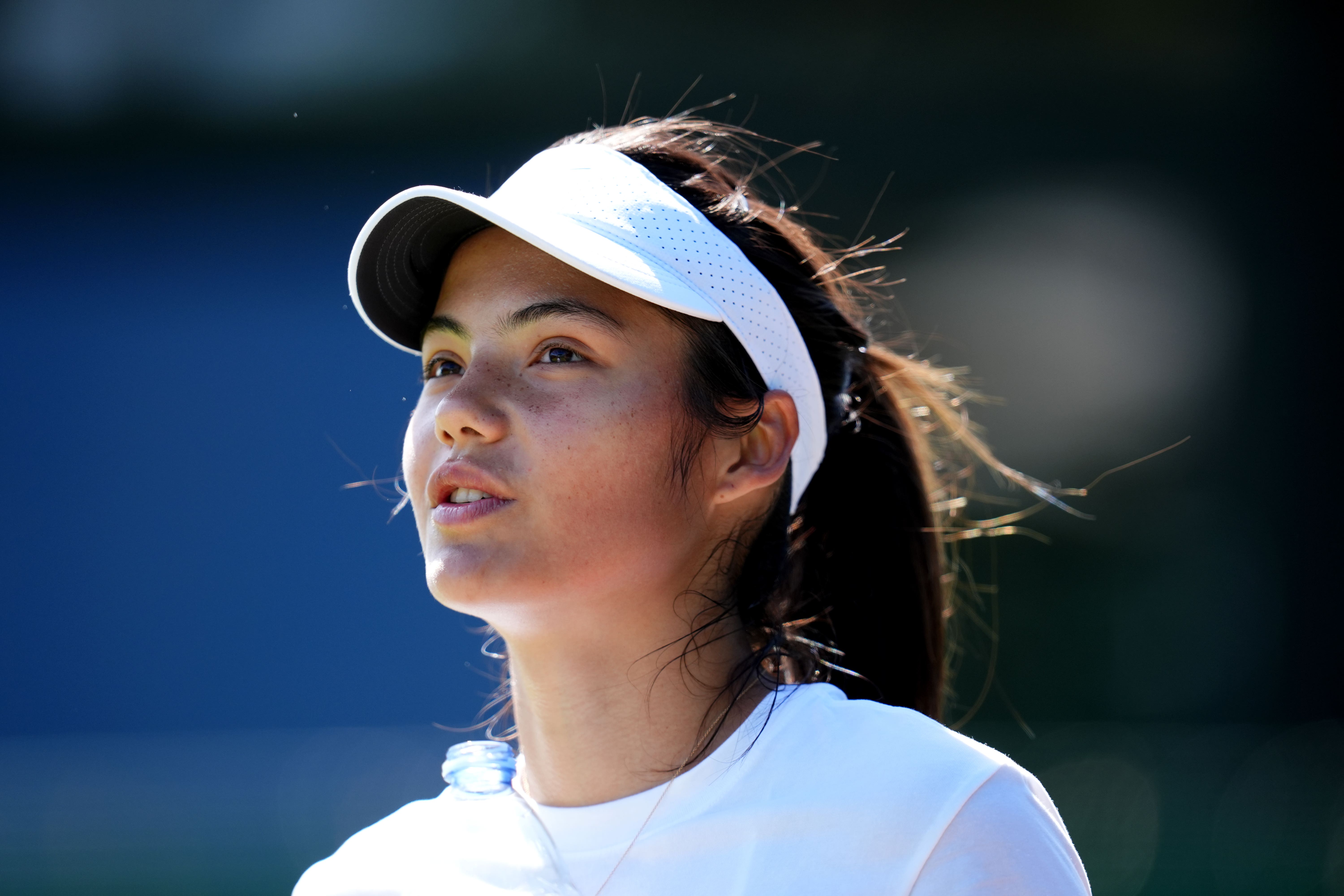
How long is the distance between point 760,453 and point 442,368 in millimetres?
468

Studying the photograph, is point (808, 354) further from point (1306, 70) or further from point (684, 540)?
point (1306, 70)

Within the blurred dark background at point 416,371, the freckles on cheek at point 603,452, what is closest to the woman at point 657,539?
the freckles on cheek at point 603,452

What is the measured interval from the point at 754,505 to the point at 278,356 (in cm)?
394

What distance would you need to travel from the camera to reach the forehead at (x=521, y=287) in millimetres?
1578

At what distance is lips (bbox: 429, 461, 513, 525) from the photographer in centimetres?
148

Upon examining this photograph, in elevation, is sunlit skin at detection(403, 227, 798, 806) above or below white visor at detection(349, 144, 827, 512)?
below

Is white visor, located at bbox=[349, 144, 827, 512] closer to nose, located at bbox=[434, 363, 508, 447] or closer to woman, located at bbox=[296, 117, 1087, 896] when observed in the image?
woman, located at bbox=[296, 117, 1087, 896]

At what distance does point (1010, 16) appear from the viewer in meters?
5.36

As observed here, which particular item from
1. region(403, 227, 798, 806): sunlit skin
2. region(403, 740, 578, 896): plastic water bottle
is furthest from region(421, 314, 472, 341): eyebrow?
region(403, 740, 578, 896): plastic water bottle

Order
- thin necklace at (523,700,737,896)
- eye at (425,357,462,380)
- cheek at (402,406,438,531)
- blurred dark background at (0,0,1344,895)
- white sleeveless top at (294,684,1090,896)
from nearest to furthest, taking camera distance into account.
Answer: white sleeveless top at (294,684,1090,896)
thin necklace at (523,700,737,896)
cheek at (402,406,438,531)
eye at (425,357,462,380)
blurred dark background at (0,0,1344,895)

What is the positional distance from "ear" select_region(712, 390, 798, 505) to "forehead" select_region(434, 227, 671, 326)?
0.19 metres

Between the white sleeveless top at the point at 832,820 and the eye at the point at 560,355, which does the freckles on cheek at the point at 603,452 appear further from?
the white sleeveless top at the point at 832,820

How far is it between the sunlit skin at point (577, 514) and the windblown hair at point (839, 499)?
0.12 meters

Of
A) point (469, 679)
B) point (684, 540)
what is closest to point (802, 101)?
point (469, 679)
